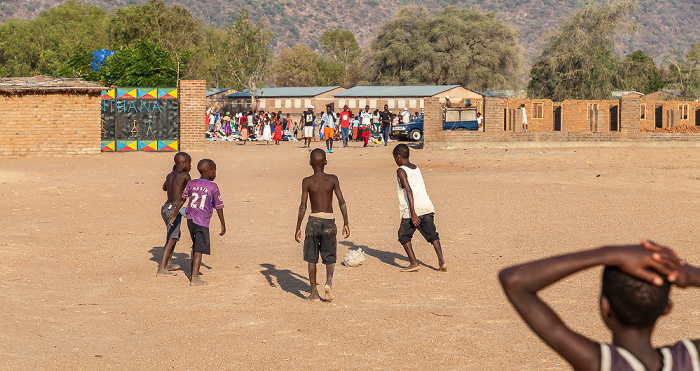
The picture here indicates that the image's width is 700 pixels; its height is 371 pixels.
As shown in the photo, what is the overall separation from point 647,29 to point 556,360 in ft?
687

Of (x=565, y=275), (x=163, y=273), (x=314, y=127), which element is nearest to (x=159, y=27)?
(x=314, y=127)

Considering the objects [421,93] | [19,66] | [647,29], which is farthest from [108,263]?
[647,29]

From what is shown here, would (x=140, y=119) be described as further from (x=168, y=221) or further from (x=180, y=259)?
(x=168, y=221)

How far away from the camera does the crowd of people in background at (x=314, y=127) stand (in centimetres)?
3122

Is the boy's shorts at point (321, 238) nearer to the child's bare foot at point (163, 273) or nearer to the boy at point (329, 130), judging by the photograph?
the child's bare foot at point (163, 273)

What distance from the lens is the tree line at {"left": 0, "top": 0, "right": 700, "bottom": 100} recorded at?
176ft

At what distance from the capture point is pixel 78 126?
2578 cm

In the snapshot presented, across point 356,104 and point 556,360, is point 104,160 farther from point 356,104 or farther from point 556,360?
point 356,104

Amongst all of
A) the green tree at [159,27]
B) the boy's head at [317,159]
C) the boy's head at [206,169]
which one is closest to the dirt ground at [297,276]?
the boy's head at [206,169]

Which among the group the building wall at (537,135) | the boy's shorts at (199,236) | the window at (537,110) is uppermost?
the window at (537,110)

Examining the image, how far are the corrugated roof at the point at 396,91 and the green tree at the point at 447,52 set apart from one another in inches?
373

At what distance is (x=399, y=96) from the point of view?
185ft

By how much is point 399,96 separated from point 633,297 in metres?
54.6

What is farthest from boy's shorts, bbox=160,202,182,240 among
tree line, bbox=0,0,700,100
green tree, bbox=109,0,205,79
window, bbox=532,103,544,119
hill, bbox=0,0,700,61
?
hill, bbox=0,0,700,61
